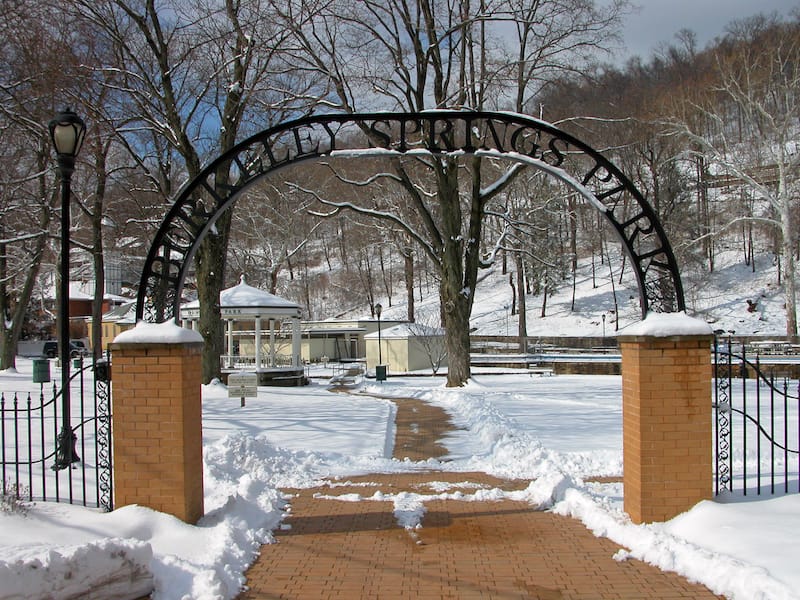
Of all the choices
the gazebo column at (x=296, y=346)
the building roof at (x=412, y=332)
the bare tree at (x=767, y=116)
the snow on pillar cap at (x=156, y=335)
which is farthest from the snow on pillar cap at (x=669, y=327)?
the building roof at (x=412, y=332)

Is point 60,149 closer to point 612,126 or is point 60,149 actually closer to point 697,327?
point 697,327

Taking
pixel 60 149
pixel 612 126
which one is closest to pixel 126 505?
pixel 60 149

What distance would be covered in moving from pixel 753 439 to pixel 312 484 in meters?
7.26

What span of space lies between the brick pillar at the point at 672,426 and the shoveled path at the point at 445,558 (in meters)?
0.67

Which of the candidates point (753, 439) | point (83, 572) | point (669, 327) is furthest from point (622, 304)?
point (83, 572)

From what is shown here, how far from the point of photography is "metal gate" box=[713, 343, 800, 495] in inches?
250

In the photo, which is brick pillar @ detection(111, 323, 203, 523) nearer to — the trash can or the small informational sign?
the small informational sign

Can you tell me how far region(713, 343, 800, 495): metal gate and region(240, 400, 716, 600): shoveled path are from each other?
1.63 m

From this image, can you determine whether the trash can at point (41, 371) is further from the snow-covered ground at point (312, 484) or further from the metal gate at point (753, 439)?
the metal gate at point (753, 439)

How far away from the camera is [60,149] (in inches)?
311

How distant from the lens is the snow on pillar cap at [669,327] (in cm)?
611

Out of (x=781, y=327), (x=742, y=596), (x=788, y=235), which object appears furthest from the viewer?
(x=781, y=327)

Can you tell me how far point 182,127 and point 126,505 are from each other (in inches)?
568

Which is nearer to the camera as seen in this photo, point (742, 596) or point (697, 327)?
point (742, 596)
